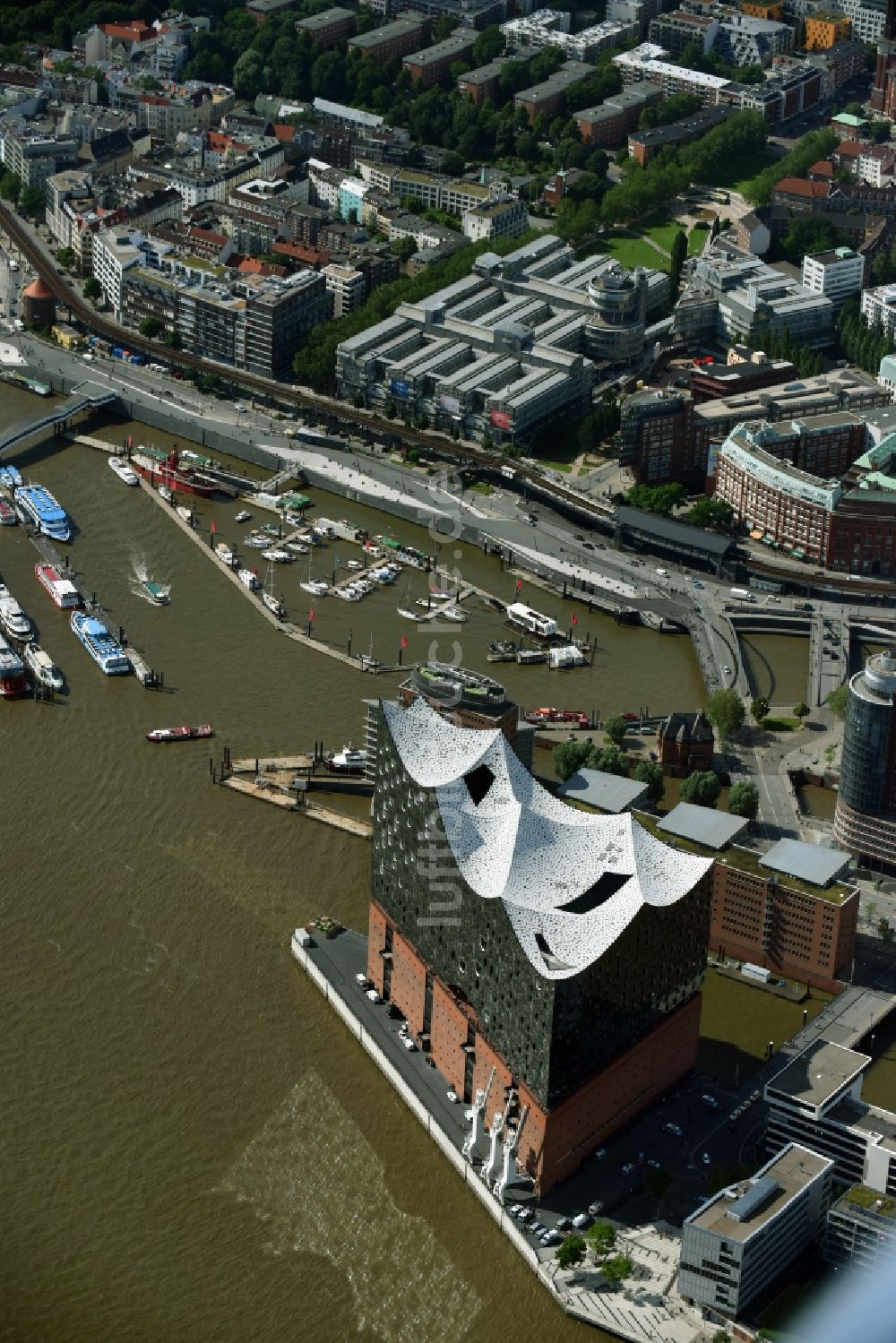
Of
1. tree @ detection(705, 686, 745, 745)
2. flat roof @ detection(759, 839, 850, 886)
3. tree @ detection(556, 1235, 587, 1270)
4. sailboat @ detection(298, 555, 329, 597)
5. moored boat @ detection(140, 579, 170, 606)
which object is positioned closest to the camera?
tree @ detection(556, 1235, 587, 1270)

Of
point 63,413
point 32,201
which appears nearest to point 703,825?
point 63,413

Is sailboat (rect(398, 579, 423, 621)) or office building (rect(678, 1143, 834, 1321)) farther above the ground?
office building (rect(678, 1143, 834, 1321))

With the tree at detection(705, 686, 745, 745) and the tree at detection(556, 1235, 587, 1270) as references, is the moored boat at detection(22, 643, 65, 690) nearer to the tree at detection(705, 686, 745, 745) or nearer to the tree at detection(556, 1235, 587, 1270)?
the tree at detection(705, 686, 745, 745)

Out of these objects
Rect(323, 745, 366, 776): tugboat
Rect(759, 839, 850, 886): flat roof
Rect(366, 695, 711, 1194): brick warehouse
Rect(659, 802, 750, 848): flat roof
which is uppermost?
Rect(366, 695, 711, 1194): brick warehouse

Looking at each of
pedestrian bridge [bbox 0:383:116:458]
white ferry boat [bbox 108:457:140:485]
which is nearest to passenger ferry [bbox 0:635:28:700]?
white ferry boat [bbox 108:457:140:485]

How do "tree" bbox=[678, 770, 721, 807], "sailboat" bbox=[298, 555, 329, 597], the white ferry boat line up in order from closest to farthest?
"tree" bbox=[678, 770, 721, 807] → "sailboat" bbox=[298, 555, 329, 597] → the white ferry boat

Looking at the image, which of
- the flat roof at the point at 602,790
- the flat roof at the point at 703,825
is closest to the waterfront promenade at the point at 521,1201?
the flat roof at the point at 602,790

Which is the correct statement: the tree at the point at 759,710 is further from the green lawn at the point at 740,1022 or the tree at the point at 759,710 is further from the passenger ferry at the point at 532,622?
the green lawn at the point at 740,1022

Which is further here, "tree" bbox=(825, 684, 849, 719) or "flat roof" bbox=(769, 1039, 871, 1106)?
"tree" bbox=(825, 684, 849, 719)
